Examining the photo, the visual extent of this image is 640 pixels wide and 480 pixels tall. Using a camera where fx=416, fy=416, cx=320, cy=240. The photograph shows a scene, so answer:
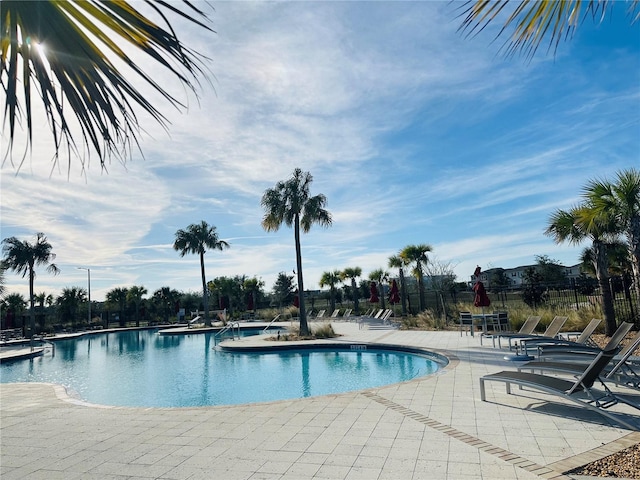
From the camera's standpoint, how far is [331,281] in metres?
32.6

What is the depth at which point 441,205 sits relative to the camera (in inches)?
714

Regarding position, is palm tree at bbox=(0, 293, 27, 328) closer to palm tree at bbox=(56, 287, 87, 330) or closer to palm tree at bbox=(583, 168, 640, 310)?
palm tree at bbox=(56, 287, 87, 330)

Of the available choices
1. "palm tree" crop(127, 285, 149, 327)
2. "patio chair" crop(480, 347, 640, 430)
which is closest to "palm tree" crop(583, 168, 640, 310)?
"patio chair" crop(480, 347, 640, 430)

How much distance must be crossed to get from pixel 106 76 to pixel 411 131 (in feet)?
37.0

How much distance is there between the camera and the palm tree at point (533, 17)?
1.98 metres

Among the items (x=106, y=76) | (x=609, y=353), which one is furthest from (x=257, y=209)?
(x=106, y=76)

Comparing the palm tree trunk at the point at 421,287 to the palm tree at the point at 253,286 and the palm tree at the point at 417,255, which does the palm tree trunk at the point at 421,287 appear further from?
the palm tree at the point at 253,286

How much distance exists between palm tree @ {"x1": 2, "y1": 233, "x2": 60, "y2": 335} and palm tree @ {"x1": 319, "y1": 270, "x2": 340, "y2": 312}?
1897 cm

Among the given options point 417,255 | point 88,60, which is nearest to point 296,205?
point 417,255

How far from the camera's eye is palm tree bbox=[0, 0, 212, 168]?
1375mm

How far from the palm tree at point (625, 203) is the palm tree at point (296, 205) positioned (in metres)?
10.5

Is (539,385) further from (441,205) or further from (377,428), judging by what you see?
(441,205)

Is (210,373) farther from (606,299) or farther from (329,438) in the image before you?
(606,299)

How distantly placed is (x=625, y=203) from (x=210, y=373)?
11.6 metres
